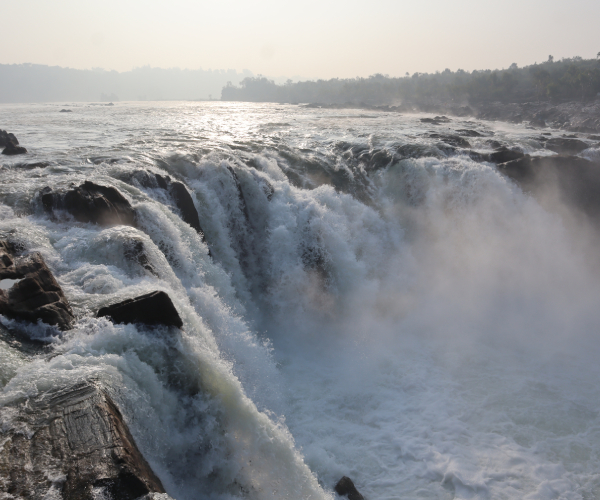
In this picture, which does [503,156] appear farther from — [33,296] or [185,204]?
[33,296]

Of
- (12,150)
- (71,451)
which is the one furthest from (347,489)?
(12,150)

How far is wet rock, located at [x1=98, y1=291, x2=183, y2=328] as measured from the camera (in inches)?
212

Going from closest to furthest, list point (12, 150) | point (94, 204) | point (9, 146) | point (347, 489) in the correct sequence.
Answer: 1. point (347, 489)
2. point (94, 204)
3. point (12, 150)
4. point (9, 146)

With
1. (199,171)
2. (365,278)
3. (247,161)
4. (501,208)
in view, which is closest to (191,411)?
(365,278)

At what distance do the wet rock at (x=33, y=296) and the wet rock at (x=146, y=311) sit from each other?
0.53 metres

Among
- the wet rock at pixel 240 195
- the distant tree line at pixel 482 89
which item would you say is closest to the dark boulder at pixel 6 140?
the wet rock at pixel 240 195

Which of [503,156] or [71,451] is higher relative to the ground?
[503,156]

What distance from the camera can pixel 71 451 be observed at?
3523 mm

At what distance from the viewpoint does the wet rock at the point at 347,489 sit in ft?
22.0

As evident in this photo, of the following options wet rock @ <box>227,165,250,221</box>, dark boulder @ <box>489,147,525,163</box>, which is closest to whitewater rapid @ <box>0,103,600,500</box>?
wet rock @ <box>227,165,250,221</box>

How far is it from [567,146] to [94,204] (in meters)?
25.2

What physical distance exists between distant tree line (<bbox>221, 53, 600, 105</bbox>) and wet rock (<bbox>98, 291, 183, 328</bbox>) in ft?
255

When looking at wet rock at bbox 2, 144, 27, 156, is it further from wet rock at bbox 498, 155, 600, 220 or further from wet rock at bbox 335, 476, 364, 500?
wet rock at bbox 498, 155, 600, 220

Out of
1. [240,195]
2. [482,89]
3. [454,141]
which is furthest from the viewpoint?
[482,89]
